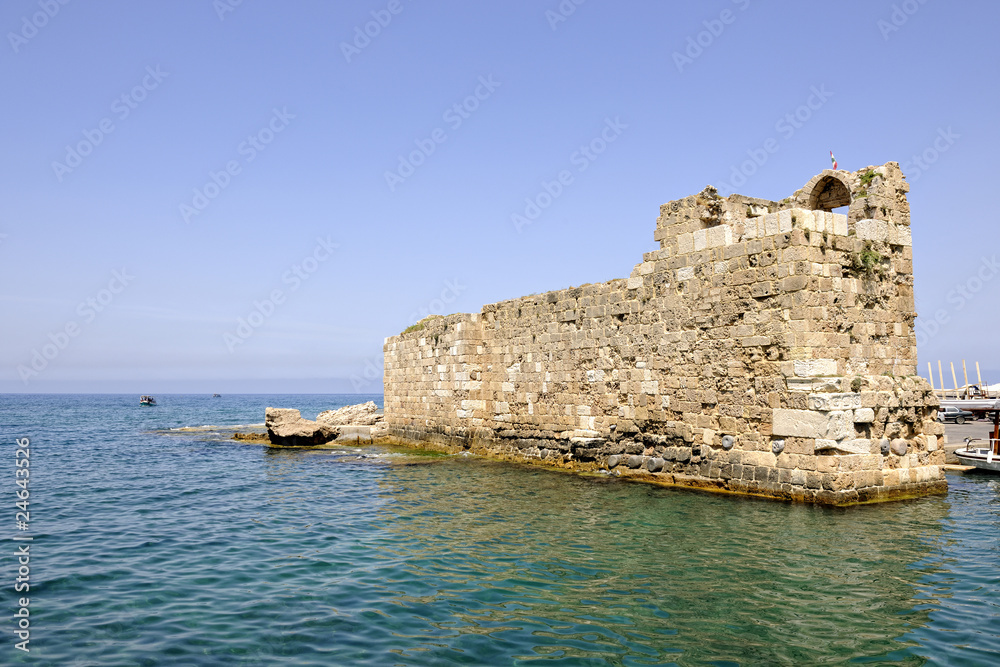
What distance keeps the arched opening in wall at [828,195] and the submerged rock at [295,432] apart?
50.2 ft

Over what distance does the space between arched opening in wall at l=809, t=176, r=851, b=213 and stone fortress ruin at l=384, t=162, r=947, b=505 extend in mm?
33

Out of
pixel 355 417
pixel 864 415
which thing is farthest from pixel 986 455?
pixel 355 417

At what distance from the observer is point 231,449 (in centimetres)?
2122

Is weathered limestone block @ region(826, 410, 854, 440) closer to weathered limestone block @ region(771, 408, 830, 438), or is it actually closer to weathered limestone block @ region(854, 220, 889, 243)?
weathered limestone block @ region(771, 408, 830, 438)

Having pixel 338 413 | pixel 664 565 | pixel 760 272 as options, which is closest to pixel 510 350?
pixel 760 272

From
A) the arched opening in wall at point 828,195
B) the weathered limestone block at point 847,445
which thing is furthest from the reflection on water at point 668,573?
the arched opening in wall at point 828,195

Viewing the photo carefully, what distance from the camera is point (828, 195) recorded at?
11898 mm

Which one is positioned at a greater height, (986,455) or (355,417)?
(355,417)

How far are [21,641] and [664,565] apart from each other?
5606mm

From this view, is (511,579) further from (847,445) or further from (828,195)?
(828,195)

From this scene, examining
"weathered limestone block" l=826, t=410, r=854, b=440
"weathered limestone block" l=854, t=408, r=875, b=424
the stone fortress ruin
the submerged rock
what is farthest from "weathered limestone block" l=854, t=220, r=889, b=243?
the submerged rock

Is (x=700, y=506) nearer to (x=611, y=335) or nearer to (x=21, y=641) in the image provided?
(x=611, y=335)

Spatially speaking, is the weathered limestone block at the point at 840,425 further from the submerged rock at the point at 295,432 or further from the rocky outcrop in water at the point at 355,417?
the rocky outcrop in water at the point at 355,417

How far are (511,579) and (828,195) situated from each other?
30.1 feet
